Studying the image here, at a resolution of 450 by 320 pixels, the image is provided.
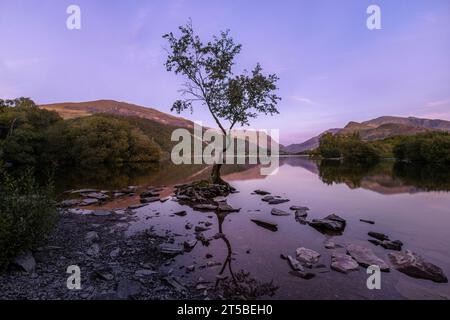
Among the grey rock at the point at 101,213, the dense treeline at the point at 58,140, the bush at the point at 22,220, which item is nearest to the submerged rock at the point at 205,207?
the grey rock at the point at 101,213

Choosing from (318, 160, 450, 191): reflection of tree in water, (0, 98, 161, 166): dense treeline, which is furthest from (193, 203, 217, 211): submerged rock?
(0, 98, 161, 166): dense treeline

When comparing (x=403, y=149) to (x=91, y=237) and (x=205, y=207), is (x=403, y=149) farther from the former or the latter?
(x=91, y=237)

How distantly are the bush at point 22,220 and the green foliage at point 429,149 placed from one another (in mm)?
110164

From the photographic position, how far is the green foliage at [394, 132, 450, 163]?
8469 centimetres

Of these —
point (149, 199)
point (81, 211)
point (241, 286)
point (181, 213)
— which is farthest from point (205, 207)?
point (241, 286)

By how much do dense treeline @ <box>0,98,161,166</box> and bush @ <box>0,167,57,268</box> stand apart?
6422 centimetres

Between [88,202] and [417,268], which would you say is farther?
[88,202]

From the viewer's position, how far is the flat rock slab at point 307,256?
30.1ft

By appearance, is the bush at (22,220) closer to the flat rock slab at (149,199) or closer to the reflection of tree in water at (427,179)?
the flat rock slab at (149,199)

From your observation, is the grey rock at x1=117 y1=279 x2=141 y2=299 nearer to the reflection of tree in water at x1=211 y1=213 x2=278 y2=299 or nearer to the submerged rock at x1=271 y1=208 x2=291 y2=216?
the reflection of tree in water at x1=211 y1=213 x2=278 y2=299

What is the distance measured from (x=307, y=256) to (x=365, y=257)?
2227 mm

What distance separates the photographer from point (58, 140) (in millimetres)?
70188
